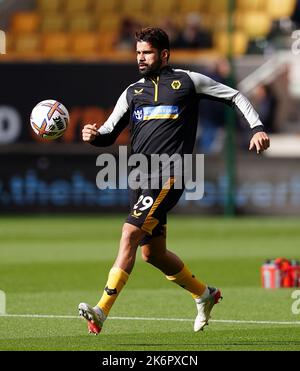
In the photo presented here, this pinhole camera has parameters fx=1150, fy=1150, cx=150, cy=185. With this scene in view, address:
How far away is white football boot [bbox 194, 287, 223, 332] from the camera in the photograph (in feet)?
30.7

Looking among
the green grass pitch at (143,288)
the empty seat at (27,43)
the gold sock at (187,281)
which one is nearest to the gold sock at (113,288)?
the green grass pitch at (143,288)

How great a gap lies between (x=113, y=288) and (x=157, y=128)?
1.33m

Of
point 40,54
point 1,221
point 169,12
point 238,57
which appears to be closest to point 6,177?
point 1,221

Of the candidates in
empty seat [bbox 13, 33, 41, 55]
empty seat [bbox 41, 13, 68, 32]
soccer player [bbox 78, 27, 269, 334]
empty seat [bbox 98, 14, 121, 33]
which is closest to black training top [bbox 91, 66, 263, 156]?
soccer player [bbox 78, 27, 269, 334]

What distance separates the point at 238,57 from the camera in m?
24.5

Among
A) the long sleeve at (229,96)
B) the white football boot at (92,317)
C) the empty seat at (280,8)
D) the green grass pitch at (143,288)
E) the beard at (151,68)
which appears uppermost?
the empty seat at (280,8)

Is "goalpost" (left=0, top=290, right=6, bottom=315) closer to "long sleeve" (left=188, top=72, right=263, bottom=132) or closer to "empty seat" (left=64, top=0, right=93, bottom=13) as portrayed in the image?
"long sleeve" (left=188, top=72, right=263, bottom=132)

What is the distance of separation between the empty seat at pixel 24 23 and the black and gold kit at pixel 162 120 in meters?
18.8

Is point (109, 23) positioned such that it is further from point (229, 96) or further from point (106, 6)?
point (229, 96)

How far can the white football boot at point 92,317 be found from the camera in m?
8.40

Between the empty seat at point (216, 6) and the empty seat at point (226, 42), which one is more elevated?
the empty seat at point (216, 6)

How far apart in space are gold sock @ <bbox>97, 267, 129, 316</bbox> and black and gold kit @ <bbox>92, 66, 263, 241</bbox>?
40 cm

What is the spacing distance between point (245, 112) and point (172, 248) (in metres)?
8.52

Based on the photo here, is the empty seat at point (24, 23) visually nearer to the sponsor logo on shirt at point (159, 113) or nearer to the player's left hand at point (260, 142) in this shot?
the sponsor logo on shirt at point (159, 113)
